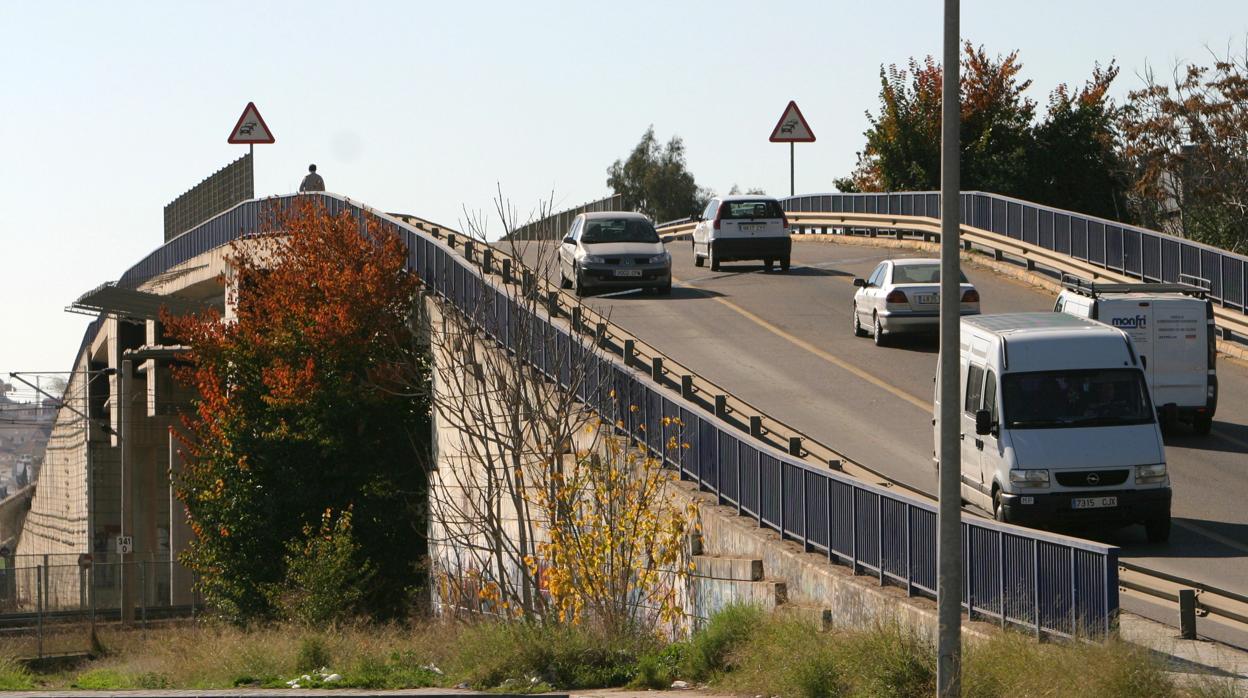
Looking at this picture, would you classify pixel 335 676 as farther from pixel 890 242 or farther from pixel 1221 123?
pixel 1221 123

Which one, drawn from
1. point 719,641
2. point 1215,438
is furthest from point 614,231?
point 719,641

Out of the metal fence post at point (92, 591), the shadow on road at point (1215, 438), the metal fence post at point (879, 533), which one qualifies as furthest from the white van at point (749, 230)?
the metal fence post at point (879, 533)

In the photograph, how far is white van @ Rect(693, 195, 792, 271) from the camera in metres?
43.5

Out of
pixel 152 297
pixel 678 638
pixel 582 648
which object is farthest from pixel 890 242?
pixel 582 648

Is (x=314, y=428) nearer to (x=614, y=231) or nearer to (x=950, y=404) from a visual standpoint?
(x=614, y=231)

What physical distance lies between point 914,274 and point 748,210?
1220 centimetres

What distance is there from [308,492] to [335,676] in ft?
54.4

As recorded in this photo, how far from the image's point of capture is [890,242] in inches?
1941

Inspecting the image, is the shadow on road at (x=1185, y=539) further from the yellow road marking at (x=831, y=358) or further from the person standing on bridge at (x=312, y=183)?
the person standing on bridge at (x=312, y=183)

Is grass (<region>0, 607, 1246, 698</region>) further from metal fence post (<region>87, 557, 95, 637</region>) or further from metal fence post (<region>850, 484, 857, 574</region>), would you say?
metal fence post (<region>87, 557, 95, 637</region>)

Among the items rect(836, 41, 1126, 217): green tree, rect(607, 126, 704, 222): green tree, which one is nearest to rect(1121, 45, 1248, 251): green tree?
rect(836, 41, 1126, 217): green tree

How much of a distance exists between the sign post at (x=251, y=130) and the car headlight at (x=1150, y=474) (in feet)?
93.8

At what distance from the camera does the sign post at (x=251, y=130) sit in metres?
42.2

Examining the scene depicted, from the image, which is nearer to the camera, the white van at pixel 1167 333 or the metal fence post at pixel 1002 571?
the metal fence post at pixel 1002 571
